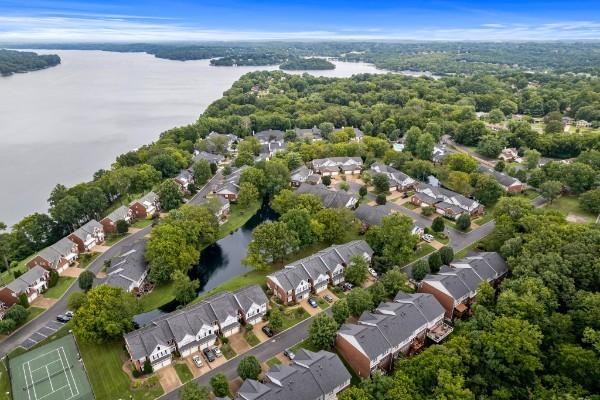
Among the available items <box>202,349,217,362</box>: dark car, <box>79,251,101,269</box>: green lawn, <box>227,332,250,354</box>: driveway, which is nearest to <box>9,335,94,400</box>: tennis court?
<box>202,349,217,362</box>: dark car

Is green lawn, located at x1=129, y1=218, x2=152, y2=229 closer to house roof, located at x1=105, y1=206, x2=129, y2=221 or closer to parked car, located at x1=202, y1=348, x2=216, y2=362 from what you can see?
house roof, located at x1=105, y1=206, x2=129, y2=221

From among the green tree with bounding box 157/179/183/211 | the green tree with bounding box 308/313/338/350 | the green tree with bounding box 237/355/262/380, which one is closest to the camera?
the green tree with bounding box 237/355/262/380

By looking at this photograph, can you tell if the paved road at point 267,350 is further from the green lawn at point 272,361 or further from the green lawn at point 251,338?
the green lawn at point 251,338

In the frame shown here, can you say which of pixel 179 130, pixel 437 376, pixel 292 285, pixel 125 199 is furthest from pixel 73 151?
pixel 437 376

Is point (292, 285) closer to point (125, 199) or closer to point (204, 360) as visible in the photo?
point (204, 360)

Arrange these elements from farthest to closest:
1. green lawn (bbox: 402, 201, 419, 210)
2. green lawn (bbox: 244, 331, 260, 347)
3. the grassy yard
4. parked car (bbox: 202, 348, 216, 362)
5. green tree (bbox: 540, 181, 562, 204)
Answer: green lawn (bbox: 402, 201, 419, 210) → green tree (bbox: 540, 181, 562, 204) → the grassy yard → green lawn (bbox: 244, 331, 260, 347) → parked car (bbox: 202, 348, 216, 362)

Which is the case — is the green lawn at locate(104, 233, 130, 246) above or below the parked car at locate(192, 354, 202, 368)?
above
